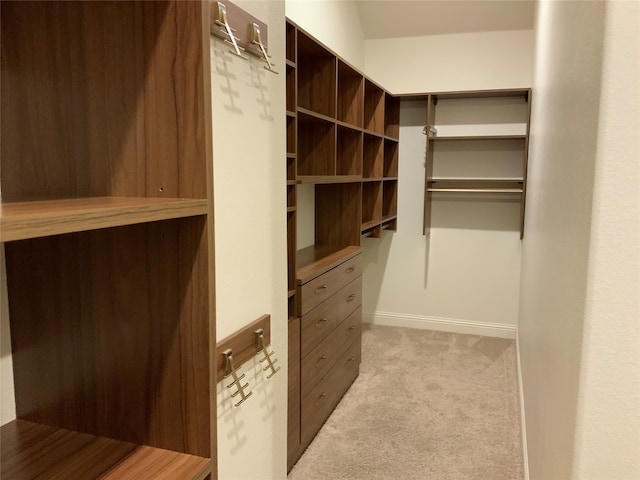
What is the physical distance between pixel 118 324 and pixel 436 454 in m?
2.15

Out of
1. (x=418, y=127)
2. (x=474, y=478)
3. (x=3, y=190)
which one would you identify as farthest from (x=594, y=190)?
(x=418, y=127)

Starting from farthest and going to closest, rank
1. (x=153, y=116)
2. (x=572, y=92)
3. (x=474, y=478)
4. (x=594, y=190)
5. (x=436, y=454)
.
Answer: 1. (x=436, y=454)
2. (x=474, y=478)
3. (x=572, y=92)
4. (x=594, y=190)
5. (x=153, y=116)

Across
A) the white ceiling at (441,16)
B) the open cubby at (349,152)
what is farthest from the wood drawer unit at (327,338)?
the white ceiling at (441,16)

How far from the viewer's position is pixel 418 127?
4.23 m

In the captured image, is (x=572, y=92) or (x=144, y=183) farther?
(x=572, y=92)

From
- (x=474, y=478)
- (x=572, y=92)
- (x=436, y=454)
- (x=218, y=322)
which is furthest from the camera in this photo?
(x=436, y=454)

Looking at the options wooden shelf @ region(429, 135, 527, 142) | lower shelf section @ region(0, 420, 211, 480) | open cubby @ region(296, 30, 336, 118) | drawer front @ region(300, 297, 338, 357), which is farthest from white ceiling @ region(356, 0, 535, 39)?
lower shelf section @ region(0, 420, 211, 480)

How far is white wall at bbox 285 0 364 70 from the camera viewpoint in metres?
2.99

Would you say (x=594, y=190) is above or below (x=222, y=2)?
below

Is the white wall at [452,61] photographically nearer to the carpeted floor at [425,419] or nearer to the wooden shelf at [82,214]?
the carpeted floor at [425,419]

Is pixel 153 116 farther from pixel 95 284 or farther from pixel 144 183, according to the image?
pixel 95 284

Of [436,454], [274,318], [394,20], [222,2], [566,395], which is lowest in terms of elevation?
[436,454]

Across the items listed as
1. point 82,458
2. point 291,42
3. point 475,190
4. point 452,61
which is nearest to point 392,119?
point 452,61

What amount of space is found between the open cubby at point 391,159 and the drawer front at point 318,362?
1980 millimetres
